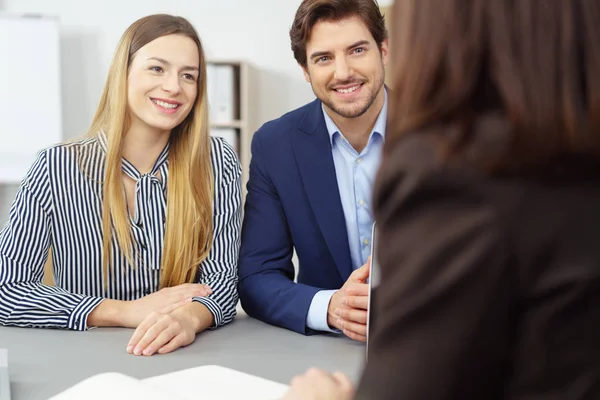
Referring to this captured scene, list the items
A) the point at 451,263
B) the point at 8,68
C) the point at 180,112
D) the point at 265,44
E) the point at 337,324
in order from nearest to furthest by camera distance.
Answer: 1. the point at 451,263
2. the point at 337,324
3. the point at 180,112
4. the point at 8,68
5. the point at 265,44

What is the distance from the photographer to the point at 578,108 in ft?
1.61

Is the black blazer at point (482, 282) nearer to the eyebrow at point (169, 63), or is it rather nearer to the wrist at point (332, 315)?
the wrist at point (332, 315)

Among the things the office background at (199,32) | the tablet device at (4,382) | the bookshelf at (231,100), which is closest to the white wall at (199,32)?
the office background at (199,32)

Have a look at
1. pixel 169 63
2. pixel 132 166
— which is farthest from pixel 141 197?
pixel 169 63

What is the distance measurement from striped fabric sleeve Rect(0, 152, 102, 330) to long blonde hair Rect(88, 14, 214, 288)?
0.48 ft

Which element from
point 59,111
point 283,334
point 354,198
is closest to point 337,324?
point 283,334

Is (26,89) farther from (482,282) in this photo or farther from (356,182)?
(482,282)

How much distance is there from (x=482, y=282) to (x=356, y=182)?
4.65ft

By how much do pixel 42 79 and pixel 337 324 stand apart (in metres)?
2.99

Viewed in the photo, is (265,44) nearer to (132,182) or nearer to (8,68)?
(8,68)

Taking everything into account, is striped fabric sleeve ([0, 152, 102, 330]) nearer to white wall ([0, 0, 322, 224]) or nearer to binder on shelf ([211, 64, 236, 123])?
binder on shelf ([211, 64, 236, 123])

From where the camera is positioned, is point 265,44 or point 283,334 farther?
point 265,44

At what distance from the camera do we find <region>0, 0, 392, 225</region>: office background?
4109 millimetres

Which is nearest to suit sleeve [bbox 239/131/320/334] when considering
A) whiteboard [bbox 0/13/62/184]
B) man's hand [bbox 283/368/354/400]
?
man's hand [bbox 283/368/354/400]
